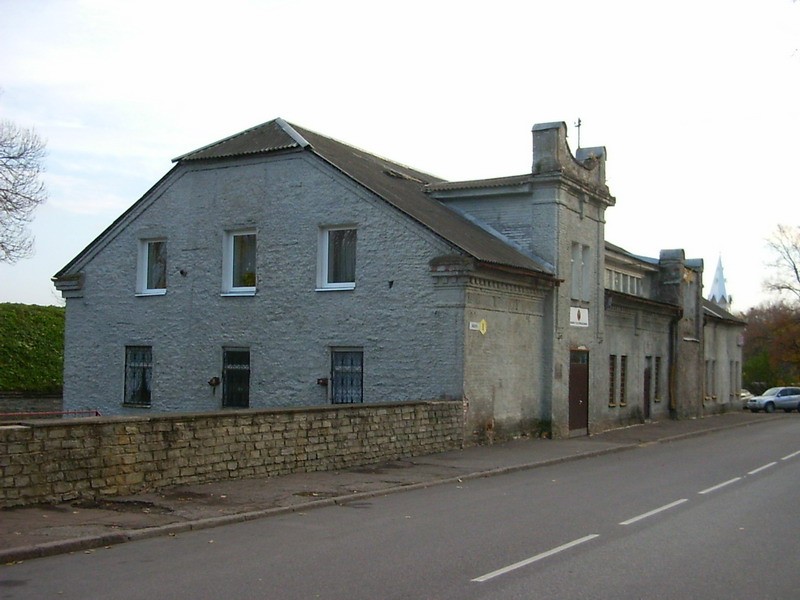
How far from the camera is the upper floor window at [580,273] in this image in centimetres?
2725

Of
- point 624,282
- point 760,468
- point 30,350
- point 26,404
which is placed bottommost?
point 760,468

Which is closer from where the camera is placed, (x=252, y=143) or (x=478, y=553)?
(x=478, y=553)

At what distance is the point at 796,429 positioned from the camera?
35.7 meters

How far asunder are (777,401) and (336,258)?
39.4 m

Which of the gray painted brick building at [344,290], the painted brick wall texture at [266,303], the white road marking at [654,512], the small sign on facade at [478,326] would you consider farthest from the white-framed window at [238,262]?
the white road marking at [654,512]

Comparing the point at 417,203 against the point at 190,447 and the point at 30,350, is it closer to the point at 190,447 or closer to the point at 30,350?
the point at 190,447

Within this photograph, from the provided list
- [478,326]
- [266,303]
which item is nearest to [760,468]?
[478,326]

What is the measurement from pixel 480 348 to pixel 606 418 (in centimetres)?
922

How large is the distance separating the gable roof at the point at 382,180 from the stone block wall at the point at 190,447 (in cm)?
501

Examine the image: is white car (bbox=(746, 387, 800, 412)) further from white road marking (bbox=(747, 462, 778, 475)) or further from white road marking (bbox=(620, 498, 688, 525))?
white road marking (bbox=(620, 498, 688, 525))

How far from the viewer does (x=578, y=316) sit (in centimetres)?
2727

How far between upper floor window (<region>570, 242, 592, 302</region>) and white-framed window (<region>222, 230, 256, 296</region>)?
895cm

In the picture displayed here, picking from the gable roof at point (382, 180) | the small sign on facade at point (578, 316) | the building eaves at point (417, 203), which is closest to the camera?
the building eaves at point (417, 203)

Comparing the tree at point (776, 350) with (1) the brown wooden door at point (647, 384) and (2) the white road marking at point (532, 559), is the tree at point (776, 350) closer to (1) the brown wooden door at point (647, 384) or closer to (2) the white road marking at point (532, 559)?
(1) the brown wooden door at point (647, 384)
